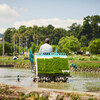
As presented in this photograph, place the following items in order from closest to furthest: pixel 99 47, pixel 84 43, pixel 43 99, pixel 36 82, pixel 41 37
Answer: pixel 43 99, pixel 36 82, pixel 99 47, pixel 84 43, pixel 41 37

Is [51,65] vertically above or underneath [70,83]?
above

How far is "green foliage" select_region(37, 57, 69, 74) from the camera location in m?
19.8

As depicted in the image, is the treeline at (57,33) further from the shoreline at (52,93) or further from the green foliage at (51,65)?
the shoreline at (52,93)

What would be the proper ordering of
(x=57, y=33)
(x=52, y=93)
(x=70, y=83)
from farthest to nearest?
(x=57, y=33), (x=70, y=83), (x=52, y=93)

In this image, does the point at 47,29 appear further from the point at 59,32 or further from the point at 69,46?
the point at 69,46

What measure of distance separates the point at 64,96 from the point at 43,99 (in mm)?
928

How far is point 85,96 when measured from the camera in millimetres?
11797

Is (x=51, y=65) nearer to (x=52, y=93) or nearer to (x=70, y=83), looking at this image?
(x=70, y=83)

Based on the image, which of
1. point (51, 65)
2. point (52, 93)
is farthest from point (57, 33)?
point (52, 93)

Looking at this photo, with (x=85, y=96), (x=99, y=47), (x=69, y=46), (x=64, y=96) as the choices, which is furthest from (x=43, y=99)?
→ (x=69, y=46)

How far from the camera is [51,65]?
65.5ft

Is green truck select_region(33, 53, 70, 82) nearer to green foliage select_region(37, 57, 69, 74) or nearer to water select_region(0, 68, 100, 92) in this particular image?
green foliage select_region(37, 57, 69, 74)

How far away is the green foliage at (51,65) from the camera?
1984 cm

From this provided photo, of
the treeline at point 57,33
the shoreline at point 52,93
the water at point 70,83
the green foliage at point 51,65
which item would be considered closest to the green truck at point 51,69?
the green foliage at point 51,65
